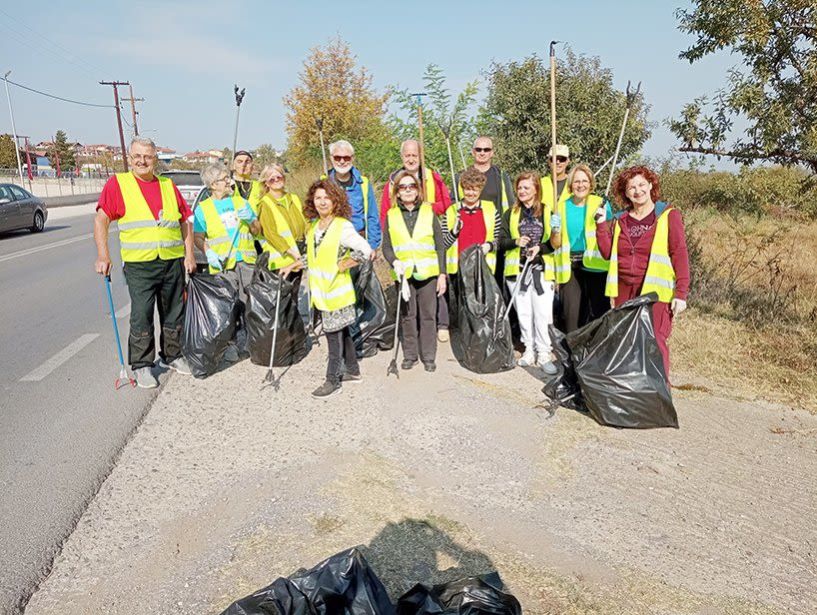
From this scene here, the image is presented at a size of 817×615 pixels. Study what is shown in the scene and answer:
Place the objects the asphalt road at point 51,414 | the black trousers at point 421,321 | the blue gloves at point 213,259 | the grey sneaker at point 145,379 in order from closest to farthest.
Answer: the asphalt road at point 51,414
the grey sneaker at point 145,379
the black trousers at point 421,321
the blue gloves at point 213,259

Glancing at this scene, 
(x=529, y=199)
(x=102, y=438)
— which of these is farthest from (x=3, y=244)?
(x=529, y=199)

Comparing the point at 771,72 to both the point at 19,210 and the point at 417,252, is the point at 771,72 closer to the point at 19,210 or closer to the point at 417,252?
the point at 417,252

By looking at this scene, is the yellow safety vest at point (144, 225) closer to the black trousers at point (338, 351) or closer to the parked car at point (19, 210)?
the black trousers at point (338, 351)

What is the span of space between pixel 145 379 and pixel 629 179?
393 cm

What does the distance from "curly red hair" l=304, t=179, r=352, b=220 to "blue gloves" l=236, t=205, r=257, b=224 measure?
0.85 meters

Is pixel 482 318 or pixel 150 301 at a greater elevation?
pixel 150 301

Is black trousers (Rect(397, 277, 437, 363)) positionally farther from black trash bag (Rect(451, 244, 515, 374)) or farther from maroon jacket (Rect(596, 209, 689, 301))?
maroon jacket (Rect(596, 209, 689, 301))

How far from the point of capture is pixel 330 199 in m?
4.65

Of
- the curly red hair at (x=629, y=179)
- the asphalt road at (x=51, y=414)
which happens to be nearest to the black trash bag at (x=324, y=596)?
the asphalt road at (x=51, y=414)

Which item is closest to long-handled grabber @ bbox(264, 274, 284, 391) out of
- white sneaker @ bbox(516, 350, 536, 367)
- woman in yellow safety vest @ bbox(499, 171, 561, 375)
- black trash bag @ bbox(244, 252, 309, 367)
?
black trash bag @ bbox(244, 252, 309, 367)

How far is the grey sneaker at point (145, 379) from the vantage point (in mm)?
5016

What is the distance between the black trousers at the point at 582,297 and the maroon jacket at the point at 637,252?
1.76 feet

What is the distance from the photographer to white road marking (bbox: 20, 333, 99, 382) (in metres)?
5.37

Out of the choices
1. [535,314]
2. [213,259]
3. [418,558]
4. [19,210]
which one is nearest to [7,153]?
[19,210]
